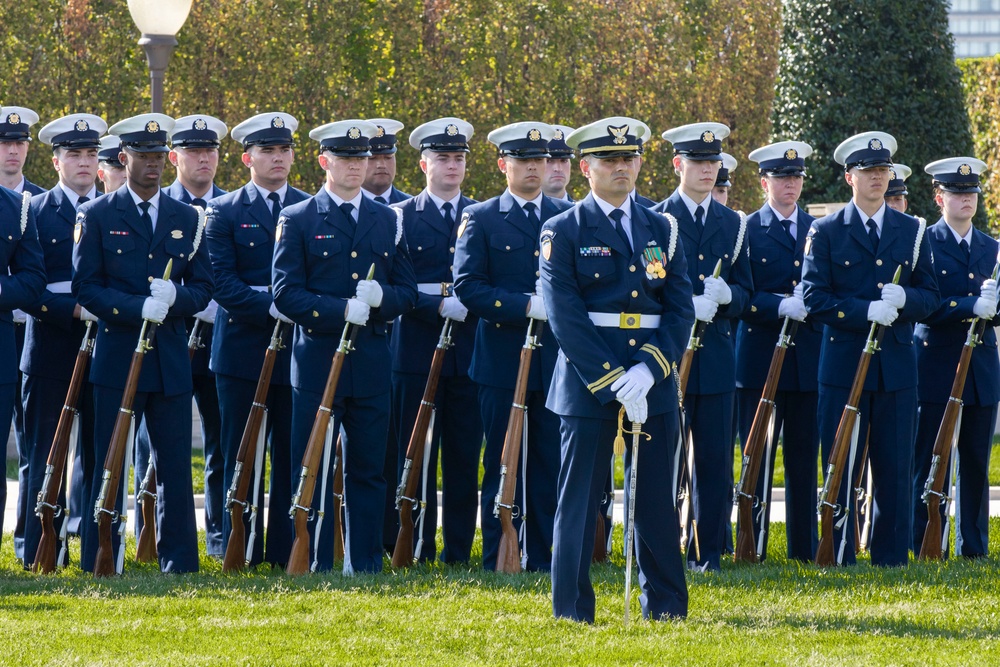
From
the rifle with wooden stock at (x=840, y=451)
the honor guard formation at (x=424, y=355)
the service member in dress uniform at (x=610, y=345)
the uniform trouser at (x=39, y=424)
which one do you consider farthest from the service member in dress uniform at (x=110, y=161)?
the rifle with wooden stock at (x=840, y=451)

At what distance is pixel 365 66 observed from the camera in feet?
61.3

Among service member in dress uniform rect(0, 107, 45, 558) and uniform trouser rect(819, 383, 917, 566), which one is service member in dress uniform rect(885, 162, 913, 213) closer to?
uniform trouser rect(819, 383, 917, 566)

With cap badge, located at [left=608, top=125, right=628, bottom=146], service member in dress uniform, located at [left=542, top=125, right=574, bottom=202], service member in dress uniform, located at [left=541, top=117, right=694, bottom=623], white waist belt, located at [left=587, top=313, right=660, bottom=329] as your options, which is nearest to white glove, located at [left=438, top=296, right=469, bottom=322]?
service member in dress uniform, located at [left=542, top=125, right=574, bottom=202]

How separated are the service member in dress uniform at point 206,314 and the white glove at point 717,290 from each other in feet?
8.84

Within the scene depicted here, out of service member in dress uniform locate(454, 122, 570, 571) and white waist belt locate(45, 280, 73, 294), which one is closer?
service member in dress uniform locate(454, 122, 570, 571)

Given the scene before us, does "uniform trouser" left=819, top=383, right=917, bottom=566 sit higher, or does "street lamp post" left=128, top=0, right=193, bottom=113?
"street lamp post" left=128, top=0, right=193, bottom=113

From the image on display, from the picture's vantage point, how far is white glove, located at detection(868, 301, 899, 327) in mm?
7914

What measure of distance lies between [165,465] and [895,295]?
3.67m

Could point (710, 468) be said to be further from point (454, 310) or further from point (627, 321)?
point (627, 321)

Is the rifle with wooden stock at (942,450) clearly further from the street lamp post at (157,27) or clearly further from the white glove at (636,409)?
the street lamp post at (157,27)

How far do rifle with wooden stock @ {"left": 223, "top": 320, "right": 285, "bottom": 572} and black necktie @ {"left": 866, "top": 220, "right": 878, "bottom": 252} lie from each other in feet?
9.86

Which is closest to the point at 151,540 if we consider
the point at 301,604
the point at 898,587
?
the point at 301,604

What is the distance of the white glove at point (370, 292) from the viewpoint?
7723 millimetres

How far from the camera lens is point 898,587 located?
7.27 m
